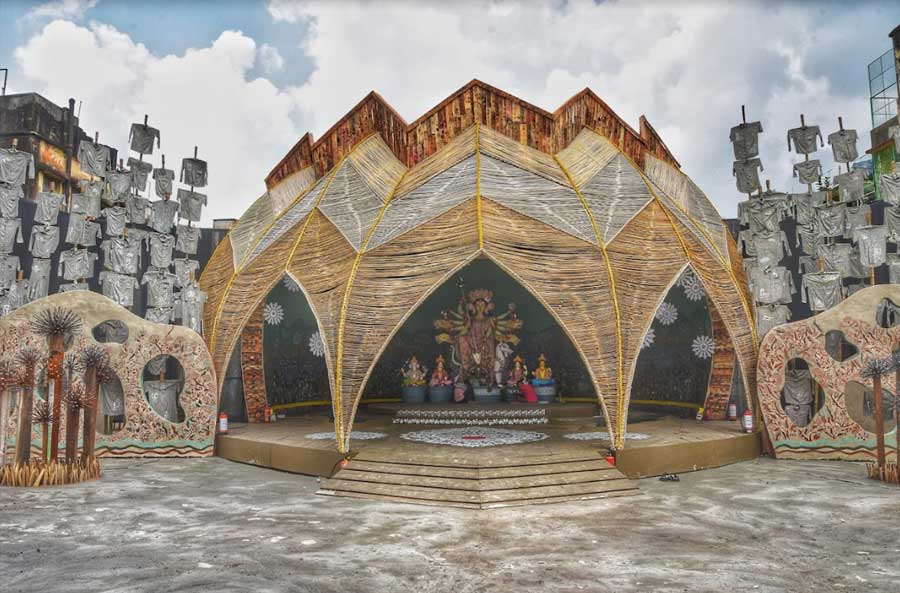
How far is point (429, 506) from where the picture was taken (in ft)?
29.5

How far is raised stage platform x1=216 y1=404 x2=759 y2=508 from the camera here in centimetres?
945

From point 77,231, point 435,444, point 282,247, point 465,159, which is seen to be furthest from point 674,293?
point 77,231

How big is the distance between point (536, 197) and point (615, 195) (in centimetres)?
187

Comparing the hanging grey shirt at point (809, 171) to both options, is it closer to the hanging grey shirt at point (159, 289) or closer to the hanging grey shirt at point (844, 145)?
the hanging grey shirt at point (844, 145)

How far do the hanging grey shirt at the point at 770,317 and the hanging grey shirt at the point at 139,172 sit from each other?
44.0ft

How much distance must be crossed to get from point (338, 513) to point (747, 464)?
7759 millimetres

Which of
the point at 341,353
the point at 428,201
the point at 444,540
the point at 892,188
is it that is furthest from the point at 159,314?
the point at 892,188

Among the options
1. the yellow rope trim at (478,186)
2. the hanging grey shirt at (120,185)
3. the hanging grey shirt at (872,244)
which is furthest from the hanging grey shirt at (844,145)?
the hanging grey shirt at (120,185)

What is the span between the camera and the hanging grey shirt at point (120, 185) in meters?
14.0

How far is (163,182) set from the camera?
14.9m

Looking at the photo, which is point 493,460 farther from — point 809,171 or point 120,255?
point 809,171

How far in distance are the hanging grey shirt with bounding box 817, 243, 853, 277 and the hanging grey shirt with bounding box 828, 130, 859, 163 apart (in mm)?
2207

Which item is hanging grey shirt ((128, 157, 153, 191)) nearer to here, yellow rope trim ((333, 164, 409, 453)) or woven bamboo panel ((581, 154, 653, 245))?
yellow rope trim ((333, 164, 409, 453))

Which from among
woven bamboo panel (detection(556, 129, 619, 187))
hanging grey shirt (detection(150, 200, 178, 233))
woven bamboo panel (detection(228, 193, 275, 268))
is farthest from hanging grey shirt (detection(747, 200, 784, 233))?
hanging grey shirt (detection(150, 200, 178, 233))
